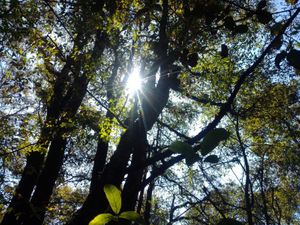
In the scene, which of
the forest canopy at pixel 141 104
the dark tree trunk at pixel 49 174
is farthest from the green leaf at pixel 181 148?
the dark tree trunk at pixel 49 174

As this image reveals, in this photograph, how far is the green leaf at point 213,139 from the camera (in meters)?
0.76

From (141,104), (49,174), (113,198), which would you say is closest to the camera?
(113,198)

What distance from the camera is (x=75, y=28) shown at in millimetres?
5215

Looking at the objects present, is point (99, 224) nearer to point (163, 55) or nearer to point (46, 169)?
point (163, 55)

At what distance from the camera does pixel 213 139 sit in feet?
2.52

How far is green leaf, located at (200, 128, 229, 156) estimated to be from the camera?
760mm

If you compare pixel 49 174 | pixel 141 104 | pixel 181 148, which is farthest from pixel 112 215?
pixel 49 174

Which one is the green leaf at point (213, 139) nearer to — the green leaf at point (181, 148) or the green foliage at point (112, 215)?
the green leaf at point (181, 148)

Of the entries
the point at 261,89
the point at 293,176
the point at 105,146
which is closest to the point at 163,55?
the point at 105,146

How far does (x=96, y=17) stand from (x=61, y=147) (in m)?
4.07

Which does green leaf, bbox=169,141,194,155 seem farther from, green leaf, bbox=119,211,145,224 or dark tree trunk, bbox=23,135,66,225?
dark tree trunk, bbox=23,135,66,225

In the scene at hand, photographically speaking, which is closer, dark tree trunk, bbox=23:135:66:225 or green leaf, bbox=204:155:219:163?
green leaf, bbox=204:155:219:163

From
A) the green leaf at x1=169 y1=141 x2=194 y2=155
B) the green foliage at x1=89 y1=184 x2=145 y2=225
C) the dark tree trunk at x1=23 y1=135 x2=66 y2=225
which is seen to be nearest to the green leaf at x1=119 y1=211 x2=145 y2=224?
the green foliage at x1=89 y1=184 x2=145 y2=225

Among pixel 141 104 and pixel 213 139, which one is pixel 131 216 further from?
pixel 141 104
